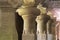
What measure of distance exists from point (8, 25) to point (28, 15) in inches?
9.1

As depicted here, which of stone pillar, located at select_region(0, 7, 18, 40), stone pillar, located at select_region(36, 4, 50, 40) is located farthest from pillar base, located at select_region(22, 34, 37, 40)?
stone pillar, located at select_region(36, 4, 50, 40)

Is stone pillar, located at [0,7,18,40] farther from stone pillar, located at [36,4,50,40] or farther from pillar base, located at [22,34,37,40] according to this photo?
stone pillar, located at [36,4,50,40]

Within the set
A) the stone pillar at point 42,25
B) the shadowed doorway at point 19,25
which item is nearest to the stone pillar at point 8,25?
the shadowed doorway at point 19,25

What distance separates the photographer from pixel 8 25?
83.7 inches

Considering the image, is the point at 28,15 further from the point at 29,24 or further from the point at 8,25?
the point at 8,25

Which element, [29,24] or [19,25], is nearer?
[29,24]

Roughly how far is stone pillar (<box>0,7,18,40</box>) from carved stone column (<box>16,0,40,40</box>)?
0.12 m

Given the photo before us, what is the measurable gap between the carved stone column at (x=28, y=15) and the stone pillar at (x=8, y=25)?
0.12 metres

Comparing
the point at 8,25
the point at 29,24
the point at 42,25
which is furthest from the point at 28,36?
the point at 42,25

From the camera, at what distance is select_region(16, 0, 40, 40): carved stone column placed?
6.41 feet

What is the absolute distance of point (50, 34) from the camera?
353 cm

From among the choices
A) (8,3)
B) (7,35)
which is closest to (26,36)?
(7,35)

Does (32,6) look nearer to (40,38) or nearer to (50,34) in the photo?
(40,38)

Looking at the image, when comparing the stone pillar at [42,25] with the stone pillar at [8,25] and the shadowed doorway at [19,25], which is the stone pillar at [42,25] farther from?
the stone pillar at [8,25]
